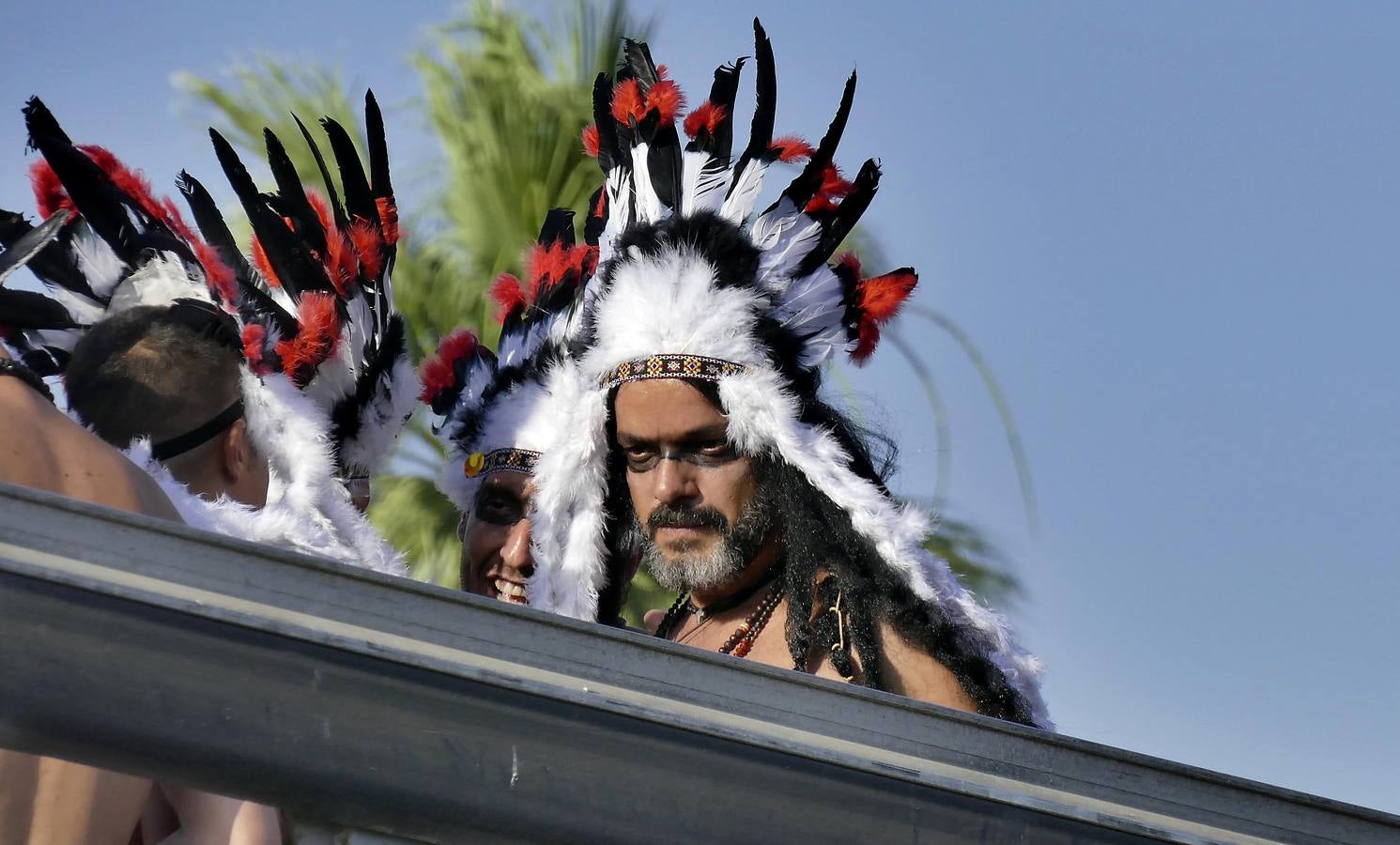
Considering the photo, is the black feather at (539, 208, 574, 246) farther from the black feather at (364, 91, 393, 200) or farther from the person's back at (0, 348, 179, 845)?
the person's back at (0, 348, 179, 845)

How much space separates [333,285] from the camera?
3832 millimetres

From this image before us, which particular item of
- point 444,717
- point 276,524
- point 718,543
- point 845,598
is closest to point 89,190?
point 276,524

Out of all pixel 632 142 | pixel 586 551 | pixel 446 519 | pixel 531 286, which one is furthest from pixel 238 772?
pixel 446 519

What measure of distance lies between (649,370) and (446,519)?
5.53m

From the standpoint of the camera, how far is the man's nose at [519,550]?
4191 mm

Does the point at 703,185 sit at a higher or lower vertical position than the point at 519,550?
higher

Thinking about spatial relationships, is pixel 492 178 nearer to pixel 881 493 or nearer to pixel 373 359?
pixel 373 359

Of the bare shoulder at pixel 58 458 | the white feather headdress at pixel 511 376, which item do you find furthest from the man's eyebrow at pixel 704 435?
the bare shoulder at pixel 58 458

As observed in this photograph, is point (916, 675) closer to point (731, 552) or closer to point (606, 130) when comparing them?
point (731, 552)

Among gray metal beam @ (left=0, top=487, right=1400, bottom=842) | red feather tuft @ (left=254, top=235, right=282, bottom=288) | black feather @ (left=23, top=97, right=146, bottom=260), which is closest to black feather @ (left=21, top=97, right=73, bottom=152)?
black feather @ (left=23, top=97, right=146, bottom=260)

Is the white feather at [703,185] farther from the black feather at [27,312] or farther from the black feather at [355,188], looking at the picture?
the black feather at [27,312]

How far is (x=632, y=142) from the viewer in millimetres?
3756

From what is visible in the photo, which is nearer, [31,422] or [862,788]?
[862,788]

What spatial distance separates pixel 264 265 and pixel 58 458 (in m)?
1.94
